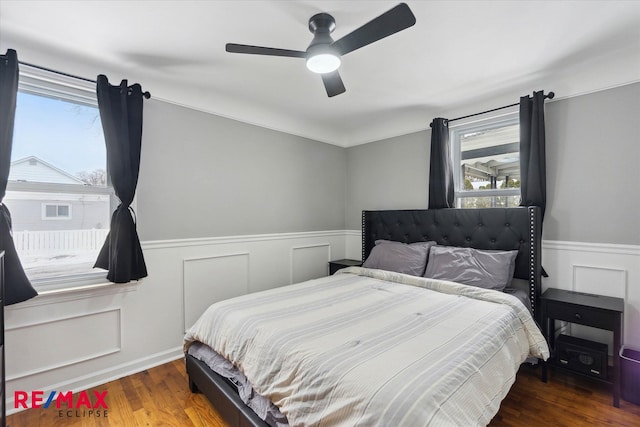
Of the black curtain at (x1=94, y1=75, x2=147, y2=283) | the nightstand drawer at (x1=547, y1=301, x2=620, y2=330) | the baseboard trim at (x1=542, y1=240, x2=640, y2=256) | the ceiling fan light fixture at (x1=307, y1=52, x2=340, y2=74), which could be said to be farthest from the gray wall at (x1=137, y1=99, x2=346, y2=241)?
the nightstand drawer at (x1=547, y1=301, x2=620, y2=330)

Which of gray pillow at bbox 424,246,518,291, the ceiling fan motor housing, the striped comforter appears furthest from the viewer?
gray pillow at bbox 424,246,518,291

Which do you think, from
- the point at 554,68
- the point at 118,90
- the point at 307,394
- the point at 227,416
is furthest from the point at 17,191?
the point at 554,68

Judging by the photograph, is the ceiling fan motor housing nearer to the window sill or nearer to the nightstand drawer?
the window sill

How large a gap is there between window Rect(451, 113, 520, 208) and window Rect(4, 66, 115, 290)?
334cm

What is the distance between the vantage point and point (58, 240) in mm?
2143

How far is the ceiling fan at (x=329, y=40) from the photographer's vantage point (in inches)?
56.2

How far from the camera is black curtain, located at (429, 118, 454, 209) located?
305cm

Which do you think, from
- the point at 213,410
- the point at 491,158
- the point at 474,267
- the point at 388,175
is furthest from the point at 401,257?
the point at 213,410

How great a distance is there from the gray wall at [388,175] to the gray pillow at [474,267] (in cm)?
86

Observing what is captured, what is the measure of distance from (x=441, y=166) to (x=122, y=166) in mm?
2931

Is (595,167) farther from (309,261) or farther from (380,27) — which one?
(309,261)

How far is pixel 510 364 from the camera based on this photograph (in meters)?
1.57

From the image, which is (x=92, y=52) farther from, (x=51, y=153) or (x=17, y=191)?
(x=17, y=191)

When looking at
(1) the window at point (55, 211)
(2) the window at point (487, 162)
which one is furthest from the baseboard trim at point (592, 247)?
(1) the window at point (55, 211)
